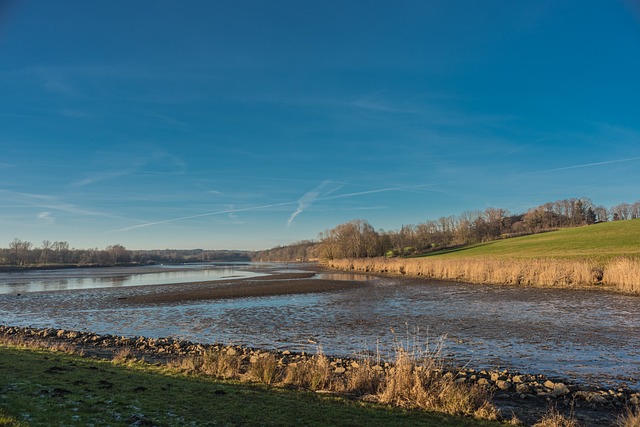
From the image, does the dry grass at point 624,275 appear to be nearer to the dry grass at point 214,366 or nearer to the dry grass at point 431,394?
the dry grass at point 431,394

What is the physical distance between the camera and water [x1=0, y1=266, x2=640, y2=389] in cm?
1224

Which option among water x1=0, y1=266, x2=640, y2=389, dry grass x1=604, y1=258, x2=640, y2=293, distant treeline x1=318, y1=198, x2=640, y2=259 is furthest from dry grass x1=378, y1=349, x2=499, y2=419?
distant treeline x1=318, y1=198, x2=640, y2=259

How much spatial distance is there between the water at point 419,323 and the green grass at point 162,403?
4.48m

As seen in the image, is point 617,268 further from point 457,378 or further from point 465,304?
point 457,378

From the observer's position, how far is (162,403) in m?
6.93

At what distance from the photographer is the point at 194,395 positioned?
25.0 feet

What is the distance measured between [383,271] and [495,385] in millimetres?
53681

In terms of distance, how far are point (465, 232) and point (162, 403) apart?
109 m

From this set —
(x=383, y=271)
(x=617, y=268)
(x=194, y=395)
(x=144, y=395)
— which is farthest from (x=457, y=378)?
(x=383, y=271)

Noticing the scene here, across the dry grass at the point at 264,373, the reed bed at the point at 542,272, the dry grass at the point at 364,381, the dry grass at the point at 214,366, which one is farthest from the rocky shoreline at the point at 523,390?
the reed bed at the point at 542,272

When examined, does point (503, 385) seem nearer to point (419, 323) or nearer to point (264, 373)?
point (264, 373)

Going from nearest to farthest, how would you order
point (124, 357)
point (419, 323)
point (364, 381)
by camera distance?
1. point (364, 381)
2. point (124, 357)
3. point (419, 323)

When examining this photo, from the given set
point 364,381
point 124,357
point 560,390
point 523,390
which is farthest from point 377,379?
point 124,357

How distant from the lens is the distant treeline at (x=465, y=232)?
98.4 meters
